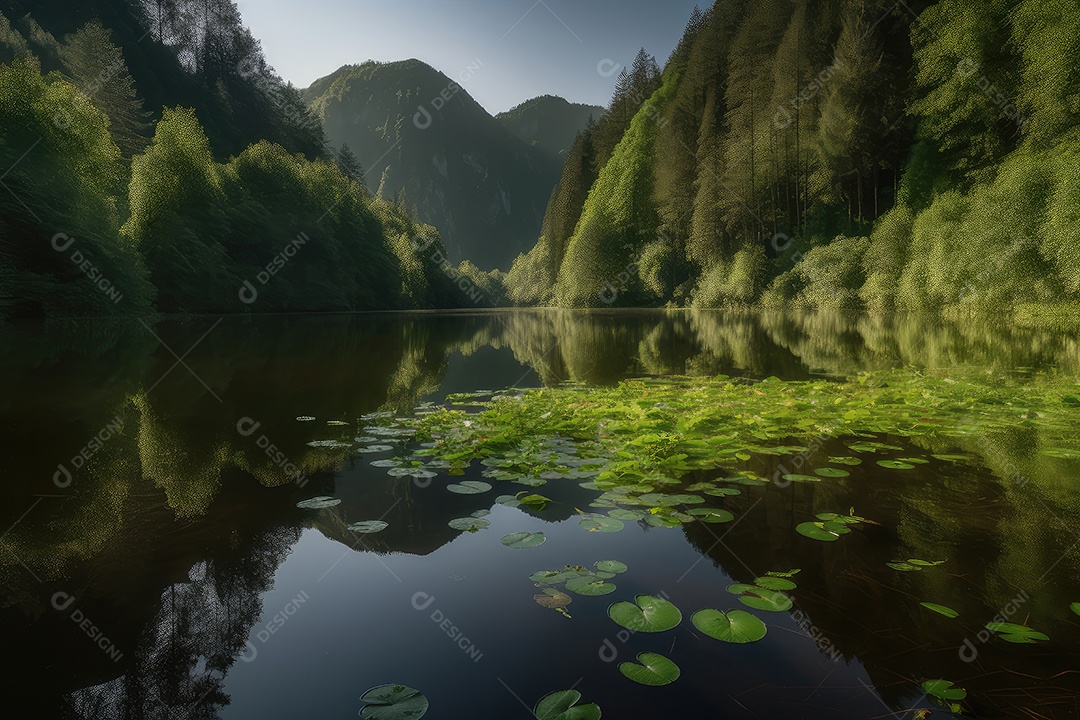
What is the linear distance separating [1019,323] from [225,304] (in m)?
44.3

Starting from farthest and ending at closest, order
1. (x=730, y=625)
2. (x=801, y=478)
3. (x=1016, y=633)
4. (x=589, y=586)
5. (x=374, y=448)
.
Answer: (x=374, y=448)
(x=801, y=478)
(x=589, y=586)
(x=730, y=625)
(x=1016, y=633)

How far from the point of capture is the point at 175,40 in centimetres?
7375

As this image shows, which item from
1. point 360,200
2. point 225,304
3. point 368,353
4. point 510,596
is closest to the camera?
point 510,596

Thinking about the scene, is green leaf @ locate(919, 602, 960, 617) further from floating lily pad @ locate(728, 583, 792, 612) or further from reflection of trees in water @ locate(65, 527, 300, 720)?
reflection of trees in water @ locate(65, 527, 300, 720)

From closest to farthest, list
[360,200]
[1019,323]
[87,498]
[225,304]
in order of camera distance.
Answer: [87,498]
[1019,323]
[225,304]
[360,200]

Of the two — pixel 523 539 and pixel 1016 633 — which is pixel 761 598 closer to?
pixel 1016 633

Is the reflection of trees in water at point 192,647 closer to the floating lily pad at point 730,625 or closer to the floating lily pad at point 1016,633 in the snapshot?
the floating lily pad at point 730,625

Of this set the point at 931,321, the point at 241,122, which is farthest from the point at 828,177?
the point at 241,122

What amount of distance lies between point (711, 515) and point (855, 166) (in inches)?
1388

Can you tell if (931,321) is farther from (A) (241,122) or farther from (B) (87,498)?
(A) (241,122)

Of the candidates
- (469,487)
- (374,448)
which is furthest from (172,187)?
(469,487)

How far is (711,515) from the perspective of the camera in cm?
367

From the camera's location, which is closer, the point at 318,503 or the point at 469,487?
the point at 318,503

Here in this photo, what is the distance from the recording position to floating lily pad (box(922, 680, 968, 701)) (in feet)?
6.26
